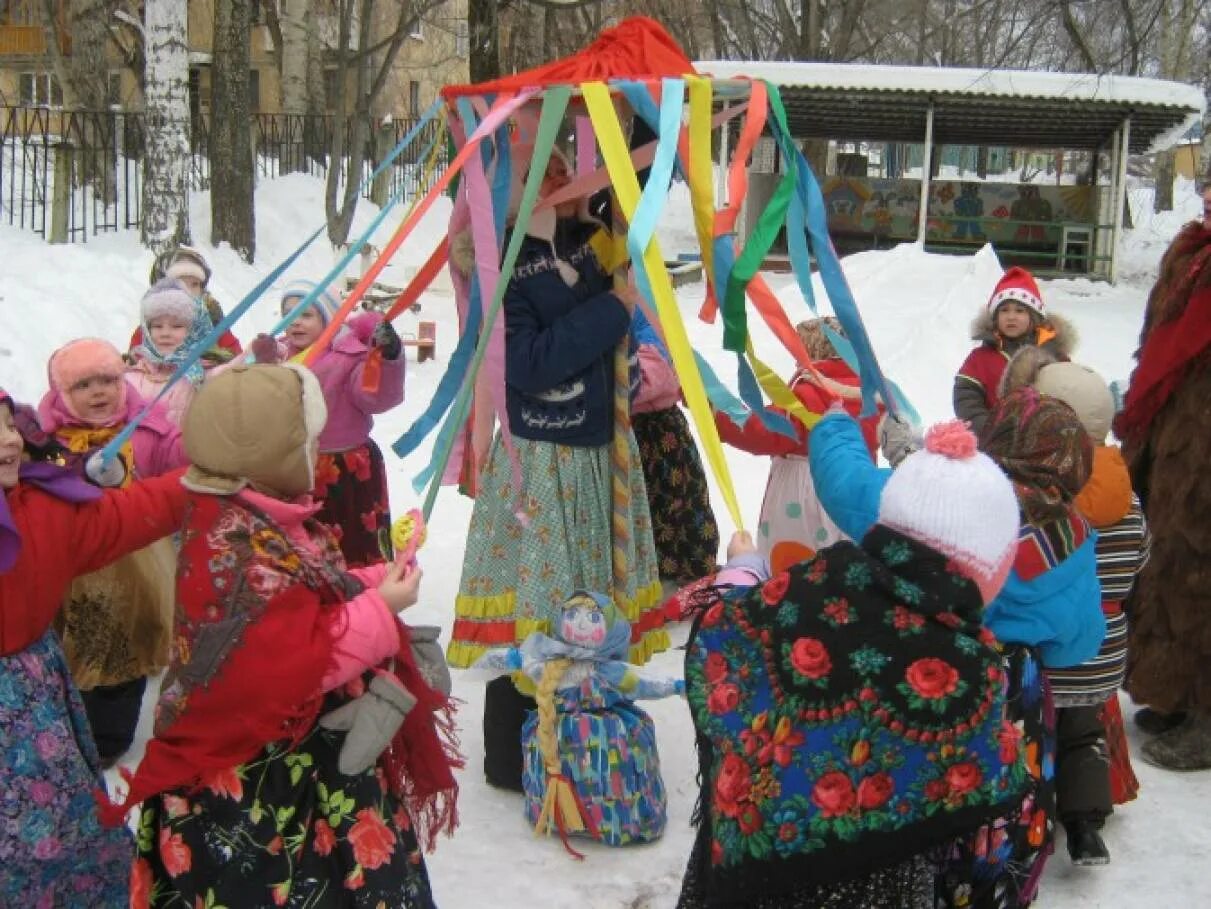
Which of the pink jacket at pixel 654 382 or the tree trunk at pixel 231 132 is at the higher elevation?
the tree trunk at pixel 231 132

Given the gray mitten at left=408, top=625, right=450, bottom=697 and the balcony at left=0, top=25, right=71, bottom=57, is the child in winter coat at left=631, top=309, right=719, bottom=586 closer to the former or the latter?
the gray mitten at left=408, top=625, right=450, bottom=697

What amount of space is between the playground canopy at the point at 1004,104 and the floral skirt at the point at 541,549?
10.5m

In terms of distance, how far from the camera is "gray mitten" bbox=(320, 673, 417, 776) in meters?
2.35

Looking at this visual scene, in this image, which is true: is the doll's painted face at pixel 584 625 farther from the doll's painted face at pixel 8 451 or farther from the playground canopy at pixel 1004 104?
the playground canopy at pixel 1004 104

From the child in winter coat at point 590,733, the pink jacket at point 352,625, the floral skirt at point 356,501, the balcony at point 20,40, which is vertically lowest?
the child in winter coat at point 590,733

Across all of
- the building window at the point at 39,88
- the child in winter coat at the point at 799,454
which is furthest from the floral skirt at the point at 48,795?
the building window at the point at 39,88

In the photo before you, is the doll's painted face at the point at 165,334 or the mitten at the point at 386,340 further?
the doll's painted face at the point at 165,334

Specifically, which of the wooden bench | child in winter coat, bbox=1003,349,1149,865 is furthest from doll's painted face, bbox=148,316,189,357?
the wooden bench

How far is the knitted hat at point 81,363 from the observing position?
379 cm

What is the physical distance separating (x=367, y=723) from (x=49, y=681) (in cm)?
80

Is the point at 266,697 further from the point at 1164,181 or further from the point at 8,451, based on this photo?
the point at 1164,181

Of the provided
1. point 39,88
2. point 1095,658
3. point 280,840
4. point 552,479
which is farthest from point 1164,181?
point 280,840

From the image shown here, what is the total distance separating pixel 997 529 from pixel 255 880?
4.78 ft

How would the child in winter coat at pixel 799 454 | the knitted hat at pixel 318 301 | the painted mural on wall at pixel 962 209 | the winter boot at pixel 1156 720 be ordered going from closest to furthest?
the child in winter coat at pixel 799 454 < the winter boot at pixel 1156 720 < the knitted hat at pixel 318 301 < the painted mural on wall at pixel 962 209
